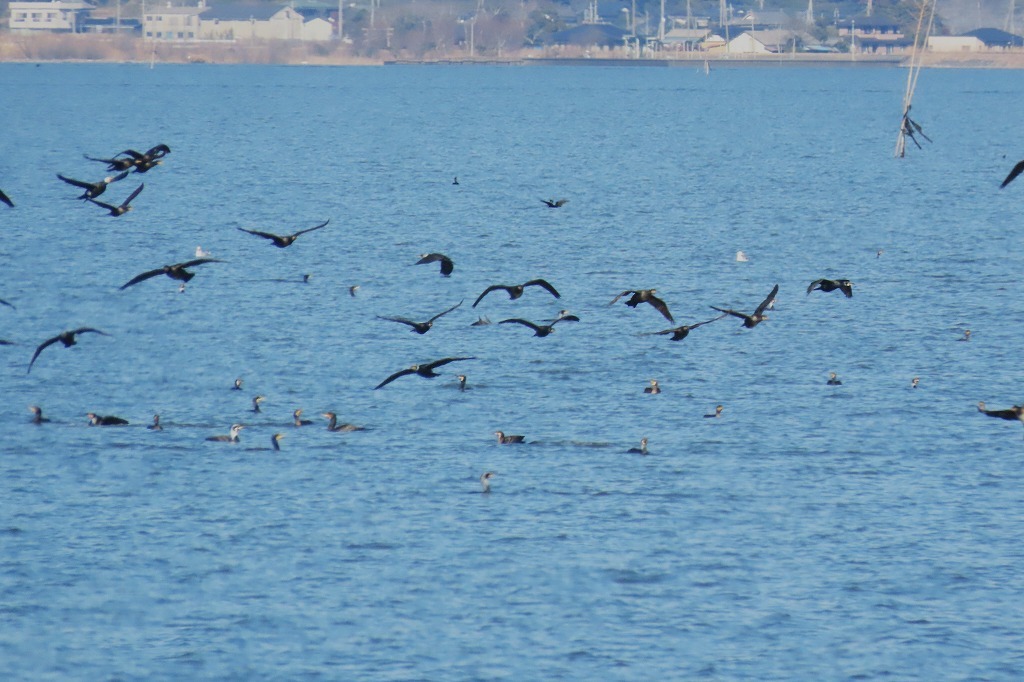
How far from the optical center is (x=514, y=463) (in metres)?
28.2

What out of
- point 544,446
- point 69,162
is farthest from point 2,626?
point 69,162

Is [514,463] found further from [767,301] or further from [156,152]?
[156,152]

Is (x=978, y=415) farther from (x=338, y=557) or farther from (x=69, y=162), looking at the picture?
(x=69, y=162)

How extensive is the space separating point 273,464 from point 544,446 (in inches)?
176

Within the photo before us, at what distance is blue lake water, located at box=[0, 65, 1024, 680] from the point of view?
21.0 m

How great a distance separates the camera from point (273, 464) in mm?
28094

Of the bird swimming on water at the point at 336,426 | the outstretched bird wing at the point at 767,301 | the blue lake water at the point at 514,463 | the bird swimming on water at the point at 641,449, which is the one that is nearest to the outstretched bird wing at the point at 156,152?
the blue lake water at the point at 514,463

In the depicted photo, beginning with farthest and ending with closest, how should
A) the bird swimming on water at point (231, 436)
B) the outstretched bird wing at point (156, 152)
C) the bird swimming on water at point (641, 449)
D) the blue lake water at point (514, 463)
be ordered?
the bird swimming on water at point (231, 436) → the bird swimming on water at point (641, 449) → the outstretched bird wing at point (156, 152) → the blue lake water at point (514, 463)

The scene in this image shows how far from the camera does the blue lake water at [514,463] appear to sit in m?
21.0

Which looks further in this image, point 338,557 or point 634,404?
point 634,404

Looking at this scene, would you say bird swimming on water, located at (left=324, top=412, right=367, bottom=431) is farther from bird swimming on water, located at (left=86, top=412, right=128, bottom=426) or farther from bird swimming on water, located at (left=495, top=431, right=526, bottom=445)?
bird swimming on water, located at (left=86, top=412, right=128, bottom=426)

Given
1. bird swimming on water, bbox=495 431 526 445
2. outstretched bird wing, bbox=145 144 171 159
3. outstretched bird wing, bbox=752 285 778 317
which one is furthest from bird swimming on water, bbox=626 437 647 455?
outstretched bird wing, bbox=145 144 171 159

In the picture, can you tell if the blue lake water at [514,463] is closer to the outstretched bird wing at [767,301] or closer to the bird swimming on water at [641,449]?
the bird swimming on water at [641,449]

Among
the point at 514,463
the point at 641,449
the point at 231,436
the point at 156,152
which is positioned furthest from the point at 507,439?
the point at 156,152
